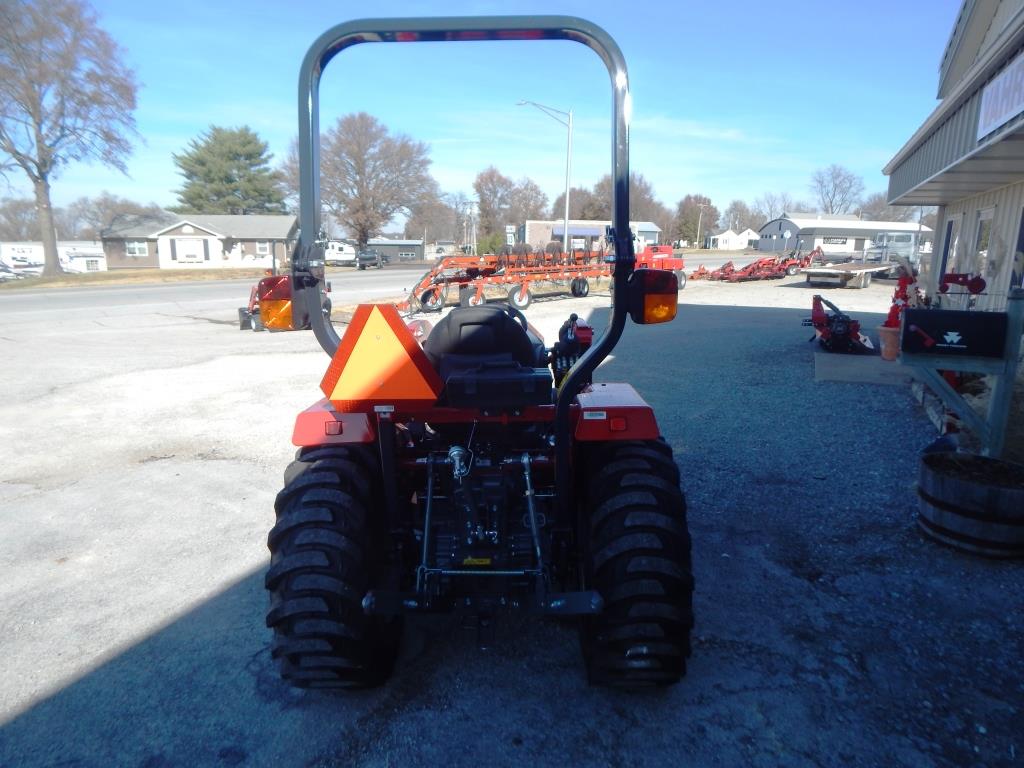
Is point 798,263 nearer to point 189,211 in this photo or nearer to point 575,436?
point 575,436

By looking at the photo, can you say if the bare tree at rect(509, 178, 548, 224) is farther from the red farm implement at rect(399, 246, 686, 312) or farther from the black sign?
the black sign

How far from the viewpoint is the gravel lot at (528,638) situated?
2.58 meters

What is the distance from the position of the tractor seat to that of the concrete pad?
737cm

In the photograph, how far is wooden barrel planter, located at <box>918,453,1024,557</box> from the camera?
388 cm

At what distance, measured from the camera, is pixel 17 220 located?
84625 mm

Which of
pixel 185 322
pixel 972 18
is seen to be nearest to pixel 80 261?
pixel 185 322

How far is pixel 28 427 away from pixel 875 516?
825cm

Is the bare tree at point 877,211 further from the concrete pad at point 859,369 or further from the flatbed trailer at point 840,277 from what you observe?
the concrete pad at point 859,369

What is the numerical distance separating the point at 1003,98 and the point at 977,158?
1612 millimetres

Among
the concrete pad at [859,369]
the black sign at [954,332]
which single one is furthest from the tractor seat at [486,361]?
the concrete pad at [859,369]

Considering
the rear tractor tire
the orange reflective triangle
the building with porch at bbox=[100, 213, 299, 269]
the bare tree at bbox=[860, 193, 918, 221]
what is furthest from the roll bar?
the bare tree at bbox=[860, 193, 918, 221]

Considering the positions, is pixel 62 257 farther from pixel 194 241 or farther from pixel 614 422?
pixel 614 422

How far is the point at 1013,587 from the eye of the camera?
367 cm

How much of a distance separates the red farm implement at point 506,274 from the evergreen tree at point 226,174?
5044 cm
